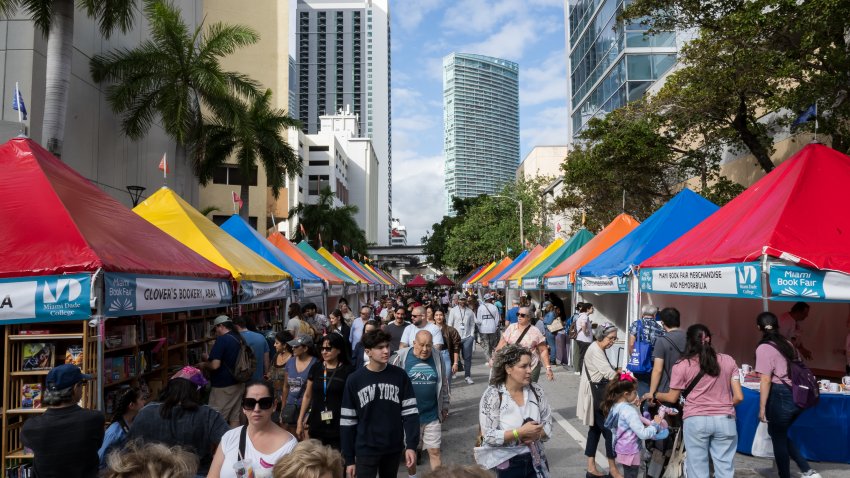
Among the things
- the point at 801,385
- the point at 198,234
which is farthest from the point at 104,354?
the point at 801,385

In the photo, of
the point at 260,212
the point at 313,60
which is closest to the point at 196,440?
the point at 260,212

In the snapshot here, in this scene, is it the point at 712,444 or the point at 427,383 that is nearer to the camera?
the point at 712,444

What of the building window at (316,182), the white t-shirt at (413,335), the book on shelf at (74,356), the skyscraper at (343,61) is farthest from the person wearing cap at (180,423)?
the skyscraper at (343,61)

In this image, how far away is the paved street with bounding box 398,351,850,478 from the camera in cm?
736


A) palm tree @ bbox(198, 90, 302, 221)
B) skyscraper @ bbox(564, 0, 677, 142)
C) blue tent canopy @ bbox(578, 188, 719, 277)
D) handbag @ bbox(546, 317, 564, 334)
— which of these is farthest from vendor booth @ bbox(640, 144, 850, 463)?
skyscraper @ bbox(564, 0, 677, 142)

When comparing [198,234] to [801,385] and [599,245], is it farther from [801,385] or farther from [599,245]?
[599,245]

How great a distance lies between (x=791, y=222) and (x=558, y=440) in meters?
4.11

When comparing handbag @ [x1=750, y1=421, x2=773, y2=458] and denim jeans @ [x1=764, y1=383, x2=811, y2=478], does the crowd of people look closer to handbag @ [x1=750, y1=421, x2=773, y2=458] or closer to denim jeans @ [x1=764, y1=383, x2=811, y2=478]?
denim jeans @ [x1=764, y1=383, x2=811, y2=478]

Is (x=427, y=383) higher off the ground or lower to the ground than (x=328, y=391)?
lower

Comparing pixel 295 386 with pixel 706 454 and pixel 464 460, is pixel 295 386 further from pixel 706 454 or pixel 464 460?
pixel 706 454

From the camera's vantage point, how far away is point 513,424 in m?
4.45

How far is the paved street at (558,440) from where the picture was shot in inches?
290

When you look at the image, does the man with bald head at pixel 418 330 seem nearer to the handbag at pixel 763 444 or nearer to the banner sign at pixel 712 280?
the banner sign at pixel 712 280

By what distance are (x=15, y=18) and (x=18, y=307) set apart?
14.2 meters
